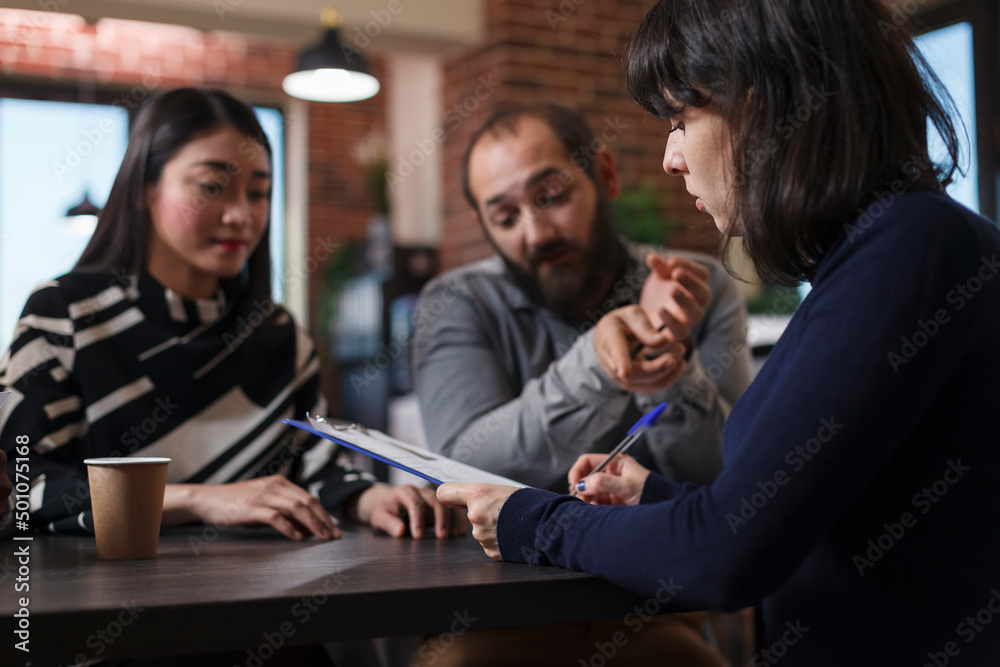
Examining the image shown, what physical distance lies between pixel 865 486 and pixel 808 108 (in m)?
0.34

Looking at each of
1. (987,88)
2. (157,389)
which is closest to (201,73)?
(987,88)

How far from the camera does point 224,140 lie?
1.45 m

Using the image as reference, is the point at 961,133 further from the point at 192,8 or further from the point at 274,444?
the point at 192,8

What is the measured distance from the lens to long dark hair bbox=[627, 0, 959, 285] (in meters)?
0.76

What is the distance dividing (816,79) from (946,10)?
4.01 m

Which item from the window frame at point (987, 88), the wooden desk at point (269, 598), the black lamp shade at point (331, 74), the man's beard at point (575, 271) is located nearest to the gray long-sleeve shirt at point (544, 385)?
the man's beard at point (575, 271)

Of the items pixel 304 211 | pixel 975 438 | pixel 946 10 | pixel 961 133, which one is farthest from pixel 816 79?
pixel 304 211

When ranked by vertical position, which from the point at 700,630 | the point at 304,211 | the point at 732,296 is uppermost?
the point at 304,211

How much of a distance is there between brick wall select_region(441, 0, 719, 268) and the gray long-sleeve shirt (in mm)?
2471

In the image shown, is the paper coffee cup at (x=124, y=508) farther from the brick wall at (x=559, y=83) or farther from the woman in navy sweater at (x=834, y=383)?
the brick wall at (x=559, y=83)

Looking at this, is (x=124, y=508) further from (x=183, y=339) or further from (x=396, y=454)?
(x=183, y=339)

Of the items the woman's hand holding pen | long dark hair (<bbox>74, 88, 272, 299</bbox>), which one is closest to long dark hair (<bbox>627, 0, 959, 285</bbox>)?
the woman's hand holding pen

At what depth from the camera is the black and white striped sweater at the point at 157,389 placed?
1204 mm

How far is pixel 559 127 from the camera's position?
1597 mm
